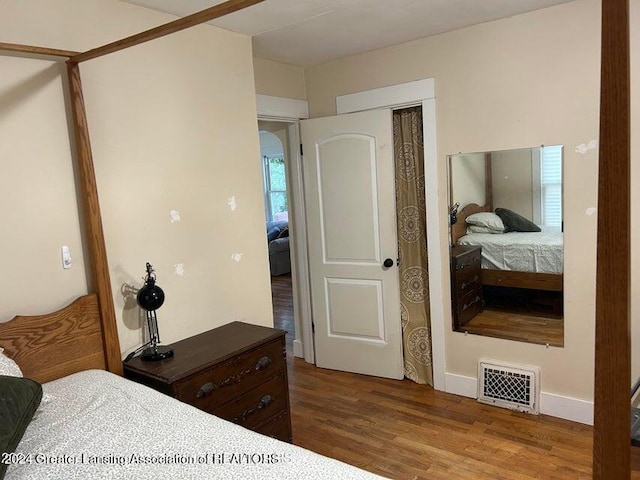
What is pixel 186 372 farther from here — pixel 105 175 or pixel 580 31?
pixel 580 31

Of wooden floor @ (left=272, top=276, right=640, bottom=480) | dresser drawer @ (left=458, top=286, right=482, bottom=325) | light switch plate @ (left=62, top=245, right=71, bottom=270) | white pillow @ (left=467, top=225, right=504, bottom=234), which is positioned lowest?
wooden floor @ (left=272, top=276, right=640, bottom=480)

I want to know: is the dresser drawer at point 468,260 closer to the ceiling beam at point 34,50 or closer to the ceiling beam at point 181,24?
the ceiling beam at point 181,24

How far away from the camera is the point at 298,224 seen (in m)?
3.98

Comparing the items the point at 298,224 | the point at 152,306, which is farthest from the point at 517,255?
the point at 152,306

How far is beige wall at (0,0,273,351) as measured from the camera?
1990 millimetres

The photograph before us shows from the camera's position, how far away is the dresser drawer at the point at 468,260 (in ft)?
10.9

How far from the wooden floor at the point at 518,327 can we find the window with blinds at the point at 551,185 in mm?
623

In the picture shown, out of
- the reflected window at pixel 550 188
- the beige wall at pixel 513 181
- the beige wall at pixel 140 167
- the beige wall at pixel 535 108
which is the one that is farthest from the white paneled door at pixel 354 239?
the reflected window at pixel 550 188

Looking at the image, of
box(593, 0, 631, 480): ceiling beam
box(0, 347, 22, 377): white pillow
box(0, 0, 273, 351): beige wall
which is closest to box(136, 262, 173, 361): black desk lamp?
box(0, 0, 273, 351): beige wall

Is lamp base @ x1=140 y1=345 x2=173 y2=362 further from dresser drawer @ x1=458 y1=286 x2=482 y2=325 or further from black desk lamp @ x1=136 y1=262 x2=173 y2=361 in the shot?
dresser drawer @ x1=458 y1=286 x2=482 y2=325

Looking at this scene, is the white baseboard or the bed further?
the white baseboard

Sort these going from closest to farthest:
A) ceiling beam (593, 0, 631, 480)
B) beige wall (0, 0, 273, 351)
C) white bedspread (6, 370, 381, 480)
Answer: ceiling beam (593, 0, 631, 480), white bedspread (6, 370, 381, 480), beige wall (0, 0, 273, 351)

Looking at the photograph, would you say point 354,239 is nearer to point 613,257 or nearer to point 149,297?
point 149,297

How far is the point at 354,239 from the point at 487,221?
980 mm
